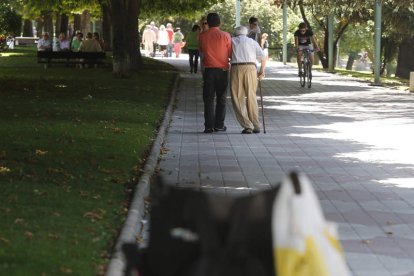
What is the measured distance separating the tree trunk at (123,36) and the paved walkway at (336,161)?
5.77 metres

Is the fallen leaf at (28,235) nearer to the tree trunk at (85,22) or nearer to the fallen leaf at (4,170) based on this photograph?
the fallen leaf at (4,170)

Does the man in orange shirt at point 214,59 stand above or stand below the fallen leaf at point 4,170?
above

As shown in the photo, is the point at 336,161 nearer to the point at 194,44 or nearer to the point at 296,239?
the point at 296,239

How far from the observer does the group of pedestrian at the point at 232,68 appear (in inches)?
695

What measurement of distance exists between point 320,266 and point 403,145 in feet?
41.8

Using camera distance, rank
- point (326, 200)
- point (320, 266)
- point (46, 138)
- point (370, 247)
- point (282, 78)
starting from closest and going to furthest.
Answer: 1. point (320, 266)
2. point (370, 247)
3. point (326, 200)
4. point (46, 138)
5. point (282, 78)

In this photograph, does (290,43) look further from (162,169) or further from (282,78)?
(162,169)

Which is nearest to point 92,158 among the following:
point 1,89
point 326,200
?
point 326,200

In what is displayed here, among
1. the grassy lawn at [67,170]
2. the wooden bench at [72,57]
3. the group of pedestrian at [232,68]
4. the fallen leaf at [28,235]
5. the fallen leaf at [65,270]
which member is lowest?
the wooden bench at [72,57]

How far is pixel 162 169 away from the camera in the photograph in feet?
43.4

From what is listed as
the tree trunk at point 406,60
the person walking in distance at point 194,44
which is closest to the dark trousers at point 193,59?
the person walking in distance at point 194,44

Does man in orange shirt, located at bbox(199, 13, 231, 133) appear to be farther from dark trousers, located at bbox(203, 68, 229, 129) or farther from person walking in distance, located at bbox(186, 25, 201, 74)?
person walking in distance, located at bbox(186, 25, 201, 74)

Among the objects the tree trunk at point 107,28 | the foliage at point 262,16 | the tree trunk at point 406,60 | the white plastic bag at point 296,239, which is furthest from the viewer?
the foliage at point 262,16

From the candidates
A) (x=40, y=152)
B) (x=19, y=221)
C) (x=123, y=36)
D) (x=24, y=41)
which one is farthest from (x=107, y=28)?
(x=19, y=221)
